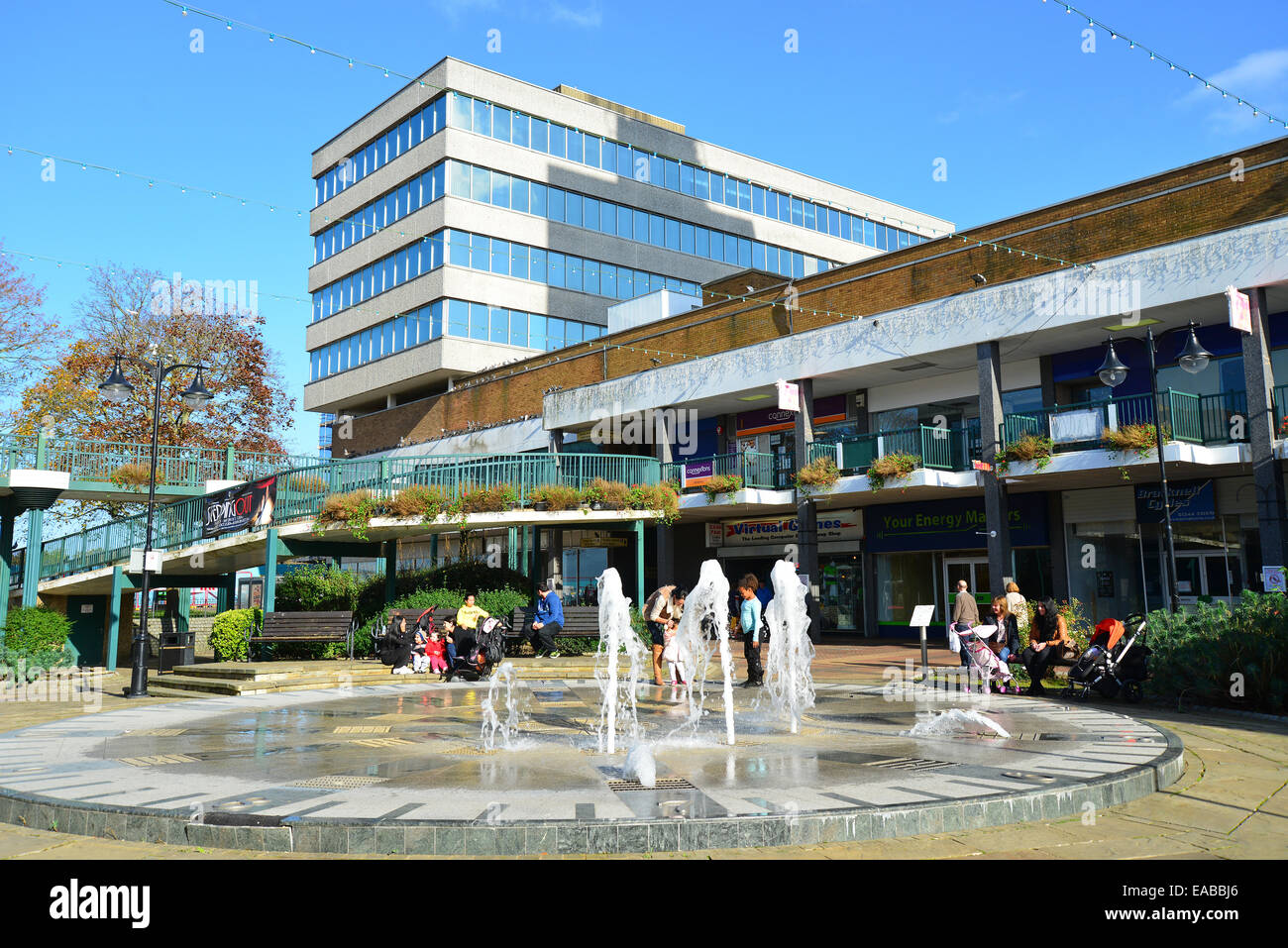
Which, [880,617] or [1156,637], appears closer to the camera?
[1156,637]

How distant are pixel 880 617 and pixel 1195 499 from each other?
1000cm

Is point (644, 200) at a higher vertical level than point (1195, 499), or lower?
higher

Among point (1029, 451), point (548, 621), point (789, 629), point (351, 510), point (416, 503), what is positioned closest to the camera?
point (789, 629)

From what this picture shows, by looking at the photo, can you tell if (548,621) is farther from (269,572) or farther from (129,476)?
(129,476)

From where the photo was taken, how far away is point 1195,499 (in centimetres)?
2278

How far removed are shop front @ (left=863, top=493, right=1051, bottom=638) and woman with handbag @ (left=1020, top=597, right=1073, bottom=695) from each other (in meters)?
9.77

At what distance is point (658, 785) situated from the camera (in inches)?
283

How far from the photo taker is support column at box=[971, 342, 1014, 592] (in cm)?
2386

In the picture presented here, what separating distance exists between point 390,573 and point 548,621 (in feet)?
17.8

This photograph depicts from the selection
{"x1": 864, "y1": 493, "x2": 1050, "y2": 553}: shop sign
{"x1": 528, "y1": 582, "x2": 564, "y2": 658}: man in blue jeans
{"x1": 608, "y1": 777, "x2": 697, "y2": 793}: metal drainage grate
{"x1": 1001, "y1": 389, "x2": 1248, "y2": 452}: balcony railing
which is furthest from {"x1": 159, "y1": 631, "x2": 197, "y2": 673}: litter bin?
{"x1": 1001, "y1": 389, "x2": 1248, "y2": 452}: balcony railing

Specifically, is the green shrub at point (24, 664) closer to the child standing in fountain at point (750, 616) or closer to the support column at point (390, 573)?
the support column at point (390, 573)

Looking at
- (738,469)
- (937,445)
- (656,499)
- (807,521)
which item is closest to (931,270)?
(937,445)
